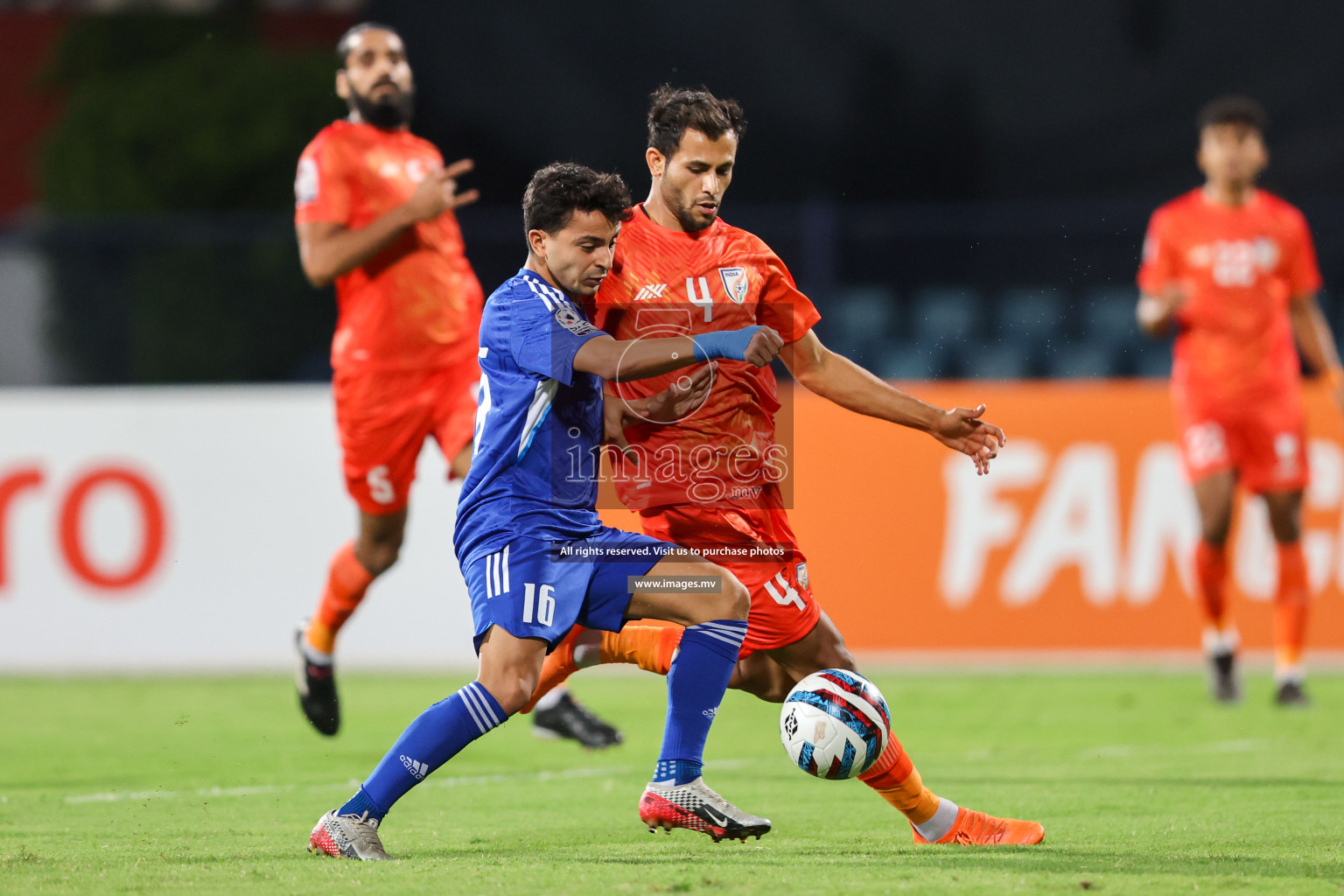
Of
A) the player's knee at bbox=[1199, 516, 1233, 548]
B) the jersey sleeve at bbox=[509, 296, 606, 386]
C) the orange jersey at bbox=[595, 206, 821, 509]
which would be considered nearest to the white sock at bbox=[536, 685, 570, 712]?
the orange jersey at bbox=[595, 206, 821, 509]

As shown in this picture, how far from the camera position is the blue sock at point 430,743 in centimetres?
446

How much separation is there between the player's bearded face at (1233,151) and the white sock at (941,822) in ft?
18.3

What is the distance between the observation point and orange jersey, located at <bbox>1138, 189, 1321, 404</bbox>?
9258mm

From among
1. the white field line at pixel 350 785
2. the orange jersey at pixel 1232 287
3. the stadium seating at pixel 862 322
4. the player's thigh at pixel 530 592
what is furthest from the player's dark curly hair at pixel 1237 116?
the player's thigh at pixel 530 592

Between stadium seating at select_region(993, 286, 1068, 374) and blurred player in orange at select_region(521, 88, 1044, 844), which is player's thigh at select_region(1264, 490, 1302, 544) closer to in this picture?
stadium seating at select_region(993, 286, 1068, 374)

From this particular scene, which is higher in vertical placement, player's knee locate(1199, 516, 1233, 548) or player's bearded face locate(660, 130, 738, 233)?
player's bearded face locate(660, 130, 738, 233)

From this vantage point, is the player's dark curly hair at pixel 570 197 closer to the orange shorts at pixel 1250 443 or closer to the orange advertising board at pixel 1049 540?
the orange shorts at pixel 1250 443

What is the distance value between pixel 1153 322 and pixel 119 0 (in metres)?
16.0

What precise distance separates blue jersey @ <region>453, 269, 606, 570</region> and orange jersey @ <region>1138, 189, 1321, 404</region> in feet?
17.8

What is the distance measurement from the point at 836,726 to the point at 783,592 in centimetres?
48

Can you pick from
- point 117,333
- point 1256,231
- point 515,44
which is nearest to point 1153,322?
point 1256,231

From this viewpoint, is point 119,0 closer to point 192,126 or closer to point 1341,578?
point 192,126

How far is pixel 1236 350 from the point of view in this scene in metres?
9.29

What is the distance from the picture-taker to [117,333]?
12.5 meters
